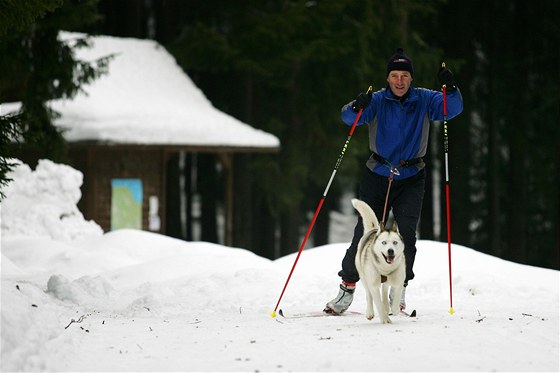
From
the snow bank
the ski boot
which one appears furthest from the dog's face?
the snow bank

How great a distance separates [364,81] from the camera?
24.3 m

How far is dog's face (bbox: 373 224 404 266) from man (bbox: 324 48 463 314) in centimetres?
75

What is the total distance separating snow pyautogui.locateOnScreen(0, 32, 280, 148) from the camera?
20719 mm

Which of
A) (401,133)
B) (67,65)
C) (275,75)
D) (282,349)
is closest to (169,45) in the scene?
(275,75)

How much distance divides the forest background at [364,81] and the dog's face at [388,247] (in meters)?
15.1

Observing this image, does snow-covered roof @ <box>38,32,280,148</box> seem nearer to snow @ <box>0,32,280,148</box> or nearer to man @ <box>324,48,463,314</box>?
snow @ <box>0,32,280,148</box>

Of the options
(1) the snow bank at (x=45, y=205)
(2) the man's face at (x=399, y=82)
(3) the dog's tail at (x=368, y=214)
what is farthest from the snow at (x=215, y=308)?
(2) the man's face at (x=399, y=82)

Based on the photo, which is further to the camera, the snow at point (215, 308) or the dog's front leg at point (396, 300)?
the dog's front leg at point (396, 300)

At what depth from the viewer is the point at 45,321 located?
697 cm

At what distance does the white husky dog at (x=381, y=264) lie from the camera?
762cm

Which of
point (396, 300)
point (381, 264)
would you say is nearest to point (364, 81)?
point (396, 300)

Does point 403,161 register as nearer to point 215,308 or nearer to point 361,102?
point 361,102

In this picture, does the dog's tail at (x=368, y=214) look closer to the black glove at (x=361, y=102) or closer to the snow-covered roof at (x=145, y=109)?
the black glove at (x=361, y=102)

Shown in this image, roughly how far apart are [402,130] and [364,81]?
Answer: 16192 mm
